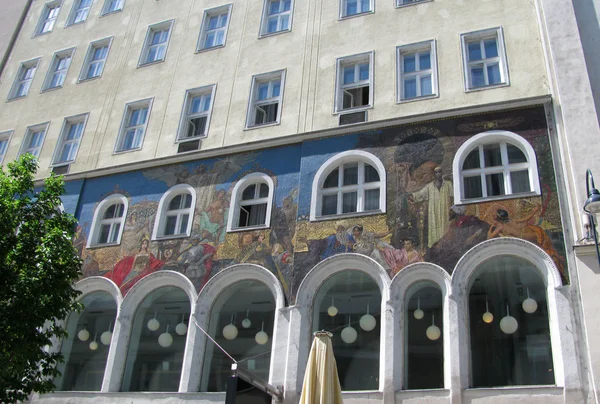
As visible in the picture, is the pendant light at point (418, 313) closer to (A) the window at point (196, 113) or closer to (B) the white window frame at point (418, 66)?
(B) the white window frame at point (418, 66)

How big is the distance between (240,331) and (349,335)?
10.1ft

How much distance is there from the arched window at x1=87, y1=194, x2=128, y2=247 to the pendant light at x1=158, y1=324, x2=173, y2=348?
12.5 ft

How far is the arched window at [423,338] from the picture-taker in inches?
582

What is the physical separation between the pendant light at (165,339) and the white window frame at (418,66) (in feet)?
30.6

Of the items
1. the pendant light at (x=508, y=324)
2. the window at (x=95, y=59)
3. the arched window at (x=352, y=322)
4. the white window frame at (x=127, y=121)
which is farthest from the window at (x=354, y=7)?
the pendant light at (x=508, y=324)

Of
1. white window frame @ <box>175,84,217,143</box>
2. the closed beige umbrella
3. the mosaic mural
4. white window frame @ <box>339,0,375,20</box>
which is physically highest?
white window frame @ <box>339,0,375,20</box>

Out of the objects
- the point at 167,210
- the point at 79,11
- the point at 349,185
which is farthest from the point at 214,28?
the point at 349,185

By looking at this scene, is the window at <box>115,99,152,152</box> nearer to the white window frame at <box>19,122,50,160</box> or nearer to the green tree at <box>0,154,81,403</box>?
the white window frame at <box>19,122,50,160</box>

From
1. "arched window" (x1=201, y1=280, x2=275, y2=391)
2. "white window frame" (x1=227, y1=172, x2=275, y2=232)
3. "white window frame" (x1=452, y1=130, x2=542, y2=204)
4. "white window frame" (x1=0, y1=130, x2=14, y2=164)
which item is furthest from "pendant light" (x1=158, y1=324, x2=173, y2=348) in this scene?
"white window frame" (x1=0, y1=130, x2=14, y2=164)

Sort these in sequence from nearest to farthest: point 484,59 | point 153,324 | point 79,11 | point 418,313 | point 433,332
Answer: point 433,332, point 418,313, point 153,324, point 484,59, point 79,11

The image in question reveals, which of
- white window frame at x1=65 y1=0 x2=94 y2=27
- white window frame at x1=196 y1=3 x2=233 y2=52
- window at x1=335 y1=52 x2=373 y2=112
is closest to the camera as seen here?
window at x1=335 y1=52 x2=373 y2=112

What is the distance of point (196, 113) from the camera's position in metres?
22.0

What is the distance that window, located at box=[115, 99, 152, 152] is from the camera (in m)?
22.5

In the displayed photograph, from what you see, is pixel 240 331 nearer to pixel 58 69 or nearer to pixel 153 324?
pixel 153 324
